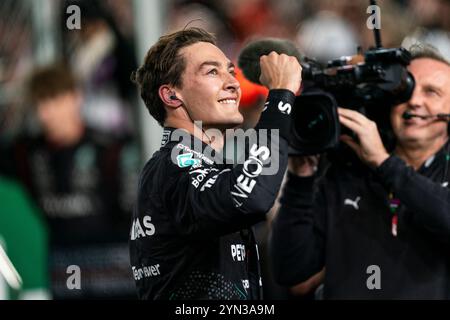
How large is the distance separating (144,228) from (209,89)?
1.63 feet

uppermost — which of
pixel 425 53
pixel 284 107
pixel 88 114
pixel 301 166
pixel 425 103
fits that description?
pixel 88 114

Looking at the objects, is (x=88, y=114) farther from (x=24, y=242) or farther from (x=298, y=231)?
(x=298, y=231)

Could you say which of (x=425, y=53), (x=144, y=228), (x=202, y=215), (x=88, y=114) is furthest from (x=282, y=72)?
(x=88, y=114)

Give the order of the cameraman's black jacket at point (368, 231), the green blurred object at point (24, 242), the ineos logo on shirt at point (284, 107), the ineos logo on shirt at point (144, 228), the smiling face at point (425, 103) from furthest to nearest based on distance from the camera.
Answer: the green blurred object at point (24, 242), the smiling face at point (425, 103), the cameraman's black jacket at point (368, 231), the ineos logo on shirt at point (144, 228), the ineos logo on shirt at point (284, 107)

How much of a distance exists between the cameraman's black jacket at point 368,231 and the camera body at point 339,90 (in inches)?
10.1

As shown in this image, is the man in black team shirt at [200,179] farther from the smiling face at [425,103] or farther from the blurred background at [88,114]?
the blurred background at [88,114]

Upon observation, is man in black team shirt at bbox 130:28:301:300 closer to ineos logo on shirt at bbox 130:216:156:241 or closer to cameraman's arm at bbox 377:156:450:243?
ineos logo on shirt at bbox 130:216:156:241

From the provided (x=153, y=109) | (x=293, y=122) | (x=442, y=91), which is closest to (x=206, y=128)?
(x=153, y=109)

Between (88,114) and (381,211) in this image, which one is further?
(88,114)

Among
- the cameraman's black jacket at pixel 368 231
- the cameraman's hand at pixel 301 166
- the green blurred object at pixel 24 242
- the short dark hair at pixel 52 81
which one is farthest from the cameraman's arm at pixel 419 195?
the short dark hair at pixel 52 81

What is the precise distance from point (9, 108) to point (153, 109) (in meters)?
4.15

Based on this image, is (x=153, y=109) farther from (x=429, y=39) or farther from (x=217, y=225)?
(x=429, y=39)

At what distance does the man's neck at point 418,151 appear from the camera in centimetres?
416

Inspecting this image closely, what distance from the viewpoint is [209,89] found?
3.46 metres
